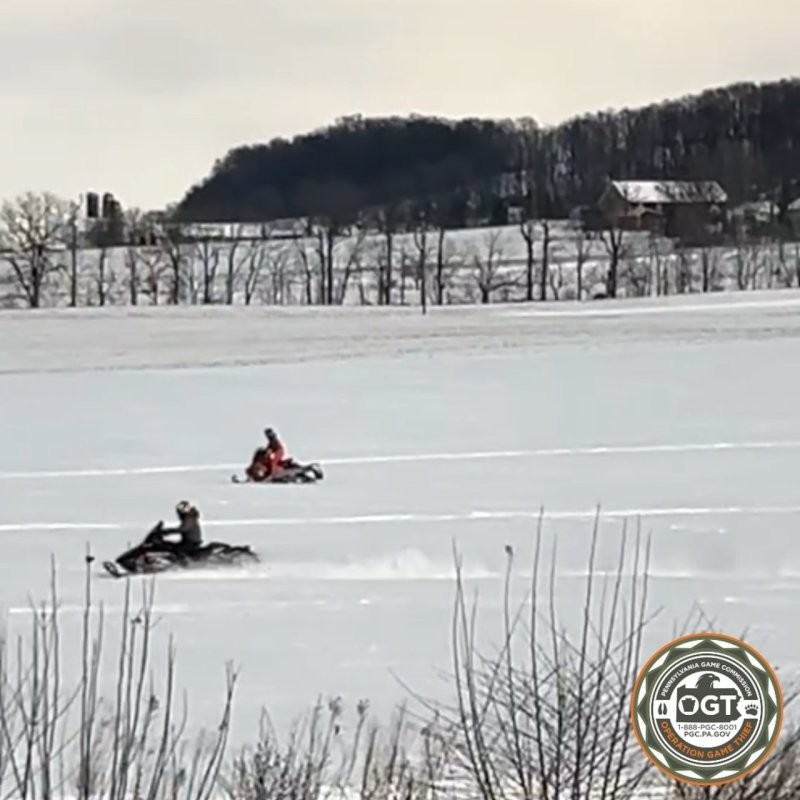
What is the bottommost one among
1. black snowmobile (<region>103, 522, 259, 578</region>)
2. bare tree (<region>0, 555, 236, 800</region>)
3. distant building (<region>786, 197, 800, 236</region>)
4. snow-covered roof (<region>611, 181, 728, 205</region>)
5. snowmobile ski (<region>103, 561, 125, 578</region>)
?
snowmobile ski (<region>103, 561, 125, 578</region>)

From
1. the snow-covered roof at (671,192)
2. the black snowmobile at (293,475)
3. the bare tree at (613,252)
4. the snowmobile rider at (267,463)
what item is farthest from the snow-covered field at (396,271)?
the snowmobile rider at (267,463)

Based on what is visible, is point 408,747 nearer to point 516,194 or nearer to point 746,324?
point 746,324

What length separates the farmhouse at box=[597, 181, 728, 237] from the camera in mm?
78938

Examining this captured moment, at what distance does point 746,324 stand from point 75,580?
1243 inches

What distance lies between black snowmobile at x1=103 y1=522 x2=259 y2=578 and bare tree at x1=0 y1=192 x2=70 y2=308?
51.6m

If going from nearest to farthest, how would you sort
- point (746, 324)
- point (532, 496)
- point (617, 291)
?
point (532, 496), point (746, 324), point (617, 291)

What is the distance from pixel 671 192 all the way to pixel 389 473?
6680 cm

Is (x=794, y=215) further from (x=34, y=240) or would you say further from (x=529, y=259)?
(x=34, y=240)

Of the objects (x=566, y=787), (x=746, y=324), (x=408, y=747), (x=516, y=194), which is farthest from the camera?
(x=516, y=194)

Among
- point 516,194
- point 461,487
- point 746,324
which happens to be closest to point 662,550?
point 461,487

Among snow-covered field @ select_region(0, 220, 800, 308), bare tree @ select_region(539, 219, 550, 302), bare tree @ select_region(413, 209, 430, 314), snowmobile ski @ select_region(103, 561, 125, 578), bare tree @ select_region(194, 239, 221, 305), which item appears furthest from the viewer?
bare tree @ select_region(539, 219, 550, 302)

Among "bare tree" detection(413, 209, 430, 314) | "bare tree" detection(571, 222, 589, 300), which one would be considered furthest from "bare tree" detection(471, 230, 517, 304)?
"bare tree" detection(571, 222, 589, 300)

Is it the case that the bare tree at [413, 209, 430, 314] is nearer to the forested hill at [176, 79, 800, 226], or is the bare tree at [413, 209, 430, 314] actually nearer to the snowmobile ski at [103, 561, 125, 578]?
the forested hill at [176, 79, 800, 226]

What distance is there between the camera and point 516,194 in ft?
301
